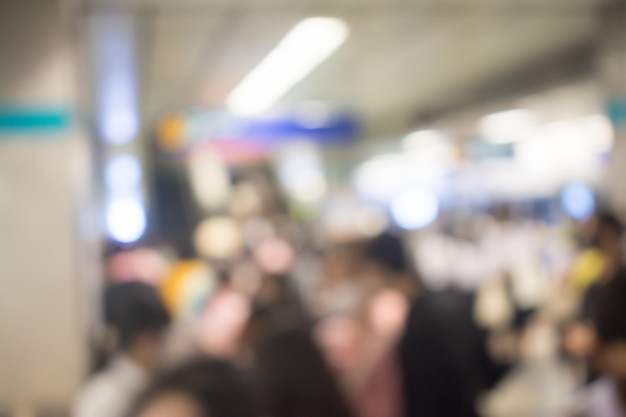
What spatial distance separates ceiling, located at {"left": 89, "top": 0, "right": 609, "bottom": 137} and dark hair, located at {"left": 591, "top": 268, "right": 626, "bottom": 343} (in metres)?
2.47

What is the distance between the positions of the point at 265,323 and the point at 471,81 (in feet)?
19.6

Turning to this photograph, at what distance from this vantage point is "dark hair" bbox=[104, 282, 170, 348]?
3064 mm

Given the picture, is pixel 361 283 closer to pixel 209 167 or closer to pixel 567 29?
pixel 567 29

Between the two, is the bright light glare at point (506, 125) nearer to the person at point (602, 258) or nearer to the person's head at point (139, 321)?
the person at point (602, 258)

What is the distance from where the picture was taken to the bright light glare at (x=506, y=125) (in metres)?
9.45

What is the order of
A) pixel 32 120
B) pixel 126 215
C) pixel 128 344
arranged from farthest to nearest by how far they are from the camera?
pixel 126 215
pixel 32 120
pixel 128 344

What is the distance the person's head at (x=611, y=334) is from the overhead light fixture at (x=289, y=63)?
2.94 m

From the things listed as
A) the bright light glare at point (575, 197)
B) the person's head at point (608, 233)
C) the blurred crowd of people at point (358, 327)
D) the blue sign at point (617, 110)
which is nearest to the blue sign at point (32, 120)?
the blurred crowd of people at point (358, 327)

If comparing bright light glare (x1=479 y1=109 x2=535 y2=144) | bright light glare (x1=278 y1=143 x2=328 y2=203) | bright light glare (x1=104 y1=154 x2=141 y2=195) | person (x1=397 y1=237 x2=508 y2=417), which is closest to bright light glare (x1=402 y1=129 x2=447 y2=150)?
bright light glare (x1=479 y1=109 x2=535 y2=144)

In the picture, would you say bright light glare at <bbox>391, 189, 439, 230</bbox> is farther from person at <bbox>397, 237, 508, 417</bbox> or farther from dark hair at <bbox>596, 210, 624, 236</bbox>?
person at <bbox>397, 237, 508, 417</bbox>

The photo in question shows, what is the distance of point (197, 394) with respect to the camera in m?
1.79

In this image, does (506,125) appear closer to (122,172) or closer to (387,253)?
(122,172)

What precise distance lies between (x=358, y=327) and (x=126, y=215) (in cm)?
879

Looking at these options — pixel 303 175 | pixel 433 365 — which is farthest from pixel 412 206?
pixel 433 365
